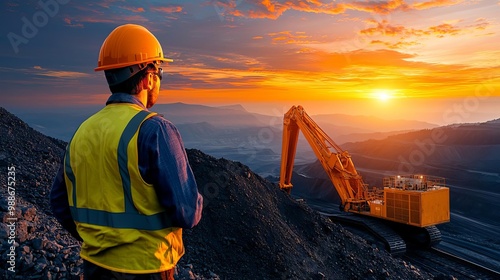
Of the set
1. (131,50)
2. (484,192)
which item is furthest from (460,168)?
(131,50)

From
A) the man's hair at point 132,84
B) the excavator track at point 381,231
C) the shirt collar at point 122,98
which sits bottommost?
the excavator track at point 381,231

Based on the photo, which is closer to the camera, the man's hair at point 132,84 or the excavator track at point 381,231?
the man's hair at point 132,84

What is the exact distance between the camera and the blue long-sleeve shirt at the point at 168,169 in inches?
73.0

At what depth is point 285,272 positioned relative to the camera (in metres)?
8.07

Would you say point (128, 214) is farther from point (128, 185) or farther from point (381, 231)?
point (381, 231)

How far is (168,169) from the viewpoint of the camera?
189 centimetres

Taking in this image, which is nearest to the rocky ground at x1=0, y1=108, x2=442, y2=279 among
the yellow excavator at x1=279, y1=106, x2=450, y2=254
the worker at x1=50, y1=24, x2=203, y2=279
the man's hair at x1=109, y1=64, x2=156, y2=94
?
the worker at x1=50, y1=24, x2=203, y2=279

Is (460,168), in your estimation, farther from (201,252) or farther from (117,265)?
(117,265)

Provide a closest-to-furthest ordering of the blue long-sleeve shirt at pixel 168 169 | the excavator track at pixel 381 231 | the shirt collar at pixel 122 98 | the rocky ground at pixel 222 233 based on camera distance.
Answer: the blue long-sleeve shirt at pixel 168 169
the shirt collar at pixel 122 98
the rocky ground at pixel 222 233
the excavator track at pixel 381 231

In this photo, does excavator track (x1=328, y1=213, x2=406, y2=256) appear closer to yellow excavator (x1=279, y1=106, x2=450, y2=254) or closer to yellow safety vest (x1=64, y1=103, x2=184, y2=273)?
yellow excavator (x1=279, y1=106, x2=450, y2=254)

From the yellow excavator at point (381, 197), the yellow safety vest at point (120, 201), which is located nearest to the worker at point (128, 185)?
the yellow safety vest at point (120, 201)

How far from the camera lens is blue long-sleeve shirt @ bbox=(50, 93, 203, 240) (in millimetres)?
1854

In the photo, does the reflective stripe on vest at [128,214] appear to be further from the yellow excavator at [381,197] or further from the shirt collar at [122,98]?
the yellow excavator at [381,197]

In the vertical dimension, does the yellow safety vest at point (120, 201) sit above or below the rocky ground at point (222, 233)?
above
